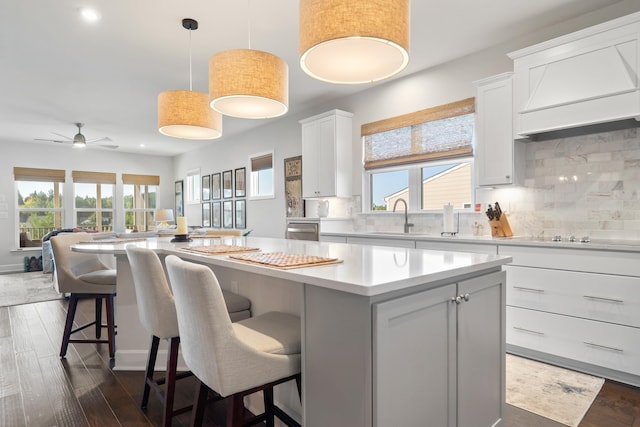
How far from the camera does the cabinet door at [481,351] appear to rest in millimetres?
1481

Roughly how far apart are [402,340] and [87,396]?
87.0 inches

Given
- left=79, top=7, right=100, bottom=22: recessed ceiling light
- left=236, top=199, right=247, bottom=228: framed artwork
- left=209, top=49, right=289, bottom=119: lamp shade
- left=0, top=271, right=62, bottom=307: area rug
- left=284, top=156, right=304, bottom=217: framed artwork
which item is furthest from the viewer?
left=236, top=199, right=247, bottom=228: framed artwork

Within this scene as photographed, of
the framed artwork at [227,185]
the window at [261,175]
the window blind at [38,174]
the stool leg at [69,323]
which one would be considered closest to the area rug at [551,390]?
the stool leg at [69,323]

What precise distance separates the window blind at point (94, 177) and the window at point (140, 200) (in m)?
0.29

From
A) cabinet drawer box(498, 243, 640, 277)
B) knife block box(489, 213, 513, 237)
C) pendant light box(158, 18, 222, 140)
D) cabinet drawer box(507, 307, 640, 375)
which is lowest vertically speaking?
cabinet drawer box(507, 307, 640, 375)

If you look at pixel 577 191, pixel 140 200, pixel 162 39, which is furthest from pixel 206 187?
pixel 577 191

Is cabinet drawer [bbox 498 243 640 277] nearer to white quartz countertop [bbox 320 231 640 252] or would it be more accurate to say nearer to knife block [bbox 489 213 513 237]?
white quartz countertop [bbox 320 231 640 252]

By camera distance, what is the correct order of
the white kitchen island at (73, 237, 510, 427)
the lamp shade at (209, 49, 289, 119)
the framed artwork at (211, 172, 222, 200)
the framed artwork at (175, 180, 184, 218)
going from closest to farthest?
1. the white kitchen island at (73, 237, 510, 427)
2. the lamp shade at (209, 49, 289, 119)
3. the framed artwork at (211, 172, 222, 200)
4. the framed artwork at (175, 180, 184, 218)

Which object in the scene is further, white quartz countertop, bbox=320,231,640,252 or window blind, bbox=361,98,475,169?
window blind, bbox=361,98,475,169

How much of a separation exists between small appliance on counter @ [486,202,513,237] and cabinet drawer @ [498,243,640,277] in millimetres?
484

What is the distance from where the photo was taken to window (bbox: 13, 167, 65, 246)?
Answer: 7965 millimetres

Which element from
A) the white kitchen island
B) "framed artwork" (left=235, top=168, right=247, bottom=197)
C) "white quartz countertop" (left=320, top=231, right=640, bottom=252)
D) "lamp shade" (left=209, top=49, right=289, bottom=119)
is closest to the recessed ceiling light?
"lamp shade" (left=209, top=49, right=289, bottom=119)

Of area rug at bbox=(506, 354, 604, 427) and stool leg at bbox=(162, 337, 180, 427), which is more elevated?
stool leg at bbox=(162, 337, 180, 427)

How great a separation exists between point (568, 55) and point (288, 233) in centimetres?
379
